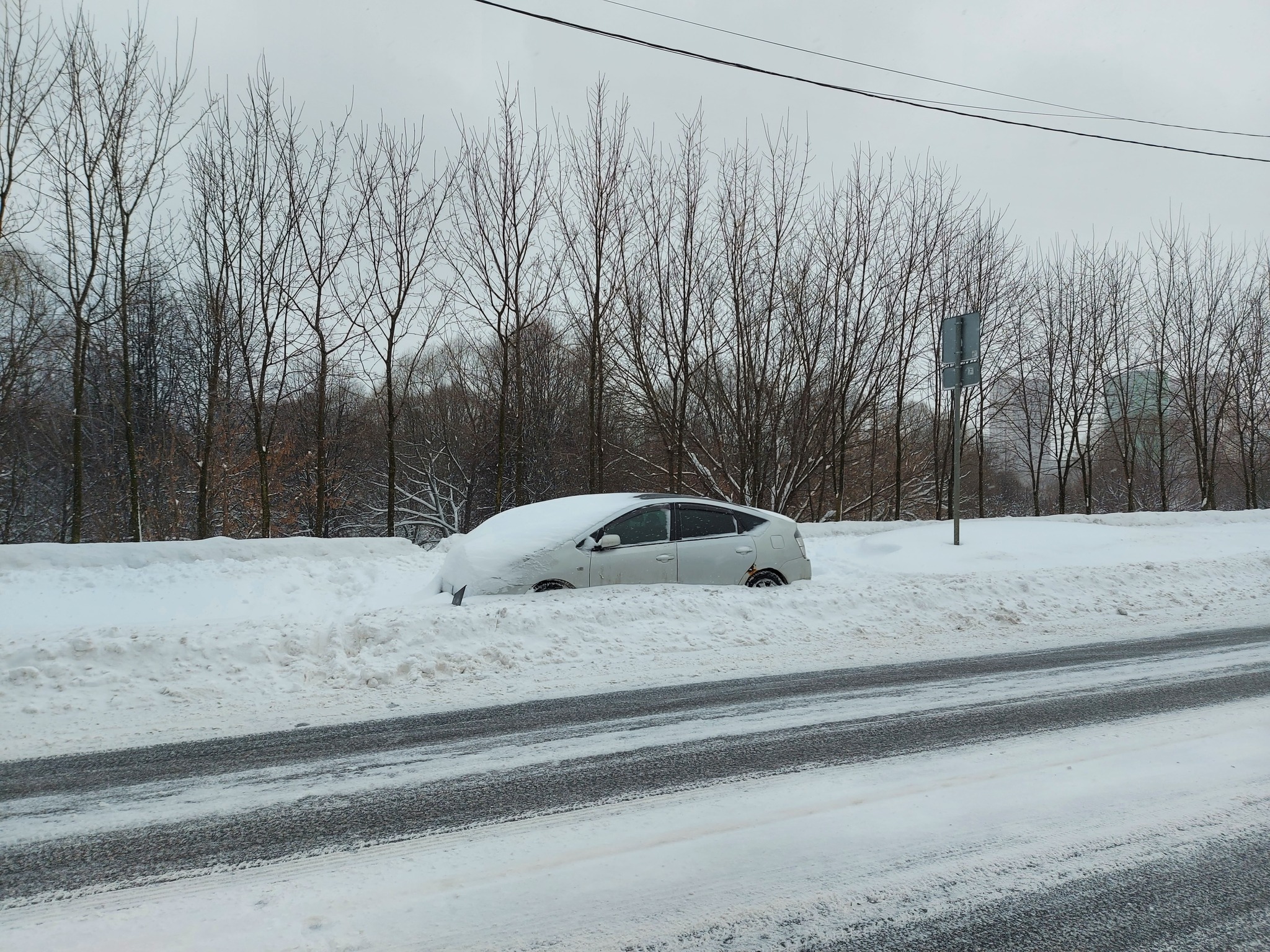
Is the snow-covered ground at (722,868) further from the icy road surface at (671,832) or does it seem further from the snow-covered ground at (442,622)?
the snow-covered ground at (442,622)

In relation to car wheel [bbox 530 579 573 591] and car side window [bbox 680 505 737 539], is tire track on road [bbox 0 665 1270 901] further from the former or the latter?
car side window [bbox 680 505 737 539]

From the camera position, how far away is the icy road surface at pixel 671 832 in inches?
104

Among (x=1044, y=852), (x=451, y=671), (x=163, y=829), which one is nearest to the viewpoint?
(x=1044, y=852)

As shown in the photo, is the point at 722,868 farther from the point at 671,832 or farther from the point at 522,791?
the point at 522,791

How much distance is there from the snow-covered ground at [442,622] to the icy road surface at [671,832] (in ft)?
3.52

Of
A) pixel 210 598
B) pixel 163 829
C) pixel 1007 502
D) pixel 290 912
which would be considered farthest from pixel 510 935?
pixel 1007 502

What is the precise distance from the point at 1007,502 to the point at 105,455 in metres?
57.6

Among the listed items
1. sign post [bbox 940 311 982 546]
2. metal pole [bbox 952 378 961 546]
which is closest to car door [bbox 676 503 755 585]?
metal pole [bbox 952 378 961 546]

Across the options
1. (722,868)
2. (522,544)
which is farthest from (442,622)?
(722,868)

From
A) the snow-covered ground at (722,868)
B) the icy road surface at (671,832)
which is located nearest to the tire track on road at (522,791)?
the icy road surface at (671,832)

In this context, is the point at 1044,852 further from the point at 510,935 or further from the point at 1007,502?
the point at 1007,502

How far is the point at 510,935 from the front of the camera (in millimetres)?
2594

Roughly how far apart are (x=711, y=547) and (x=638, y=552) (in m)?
1.03

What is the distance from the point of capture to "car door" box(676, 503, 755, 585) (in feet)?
31.8
